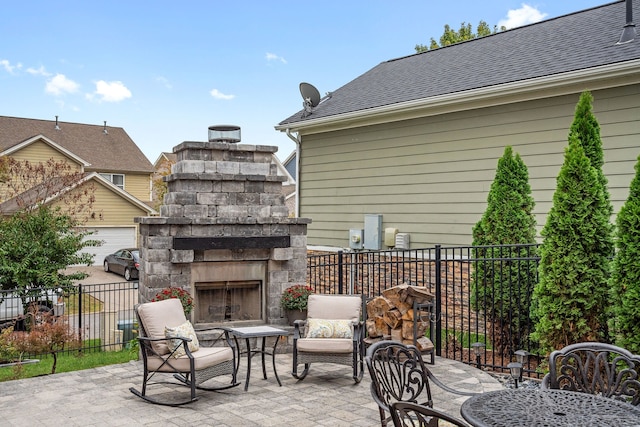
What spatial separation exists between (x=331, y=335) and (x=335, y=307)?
1.46 ft

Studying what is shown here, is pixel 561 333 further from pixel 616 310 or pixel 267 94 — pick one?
pixel 267 94

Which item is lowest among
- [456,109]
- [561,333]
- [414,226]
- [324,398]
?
[324,398]

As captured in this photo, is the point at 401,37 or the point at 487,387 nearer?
the point at 487,387

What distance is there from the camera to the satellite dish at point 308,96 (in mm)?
13047

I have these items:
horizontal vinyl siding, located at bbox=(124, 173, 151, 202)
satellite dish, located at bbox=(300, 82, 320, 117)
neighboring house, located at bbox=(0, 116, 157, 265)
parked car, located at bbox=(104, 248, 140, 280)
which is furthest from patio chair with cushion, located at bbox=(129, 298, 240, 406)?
Answer: horizontal vinyl siding, located at bbox=(124, 173, 151, 202)

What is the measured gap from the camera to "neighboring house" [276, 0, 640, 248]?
8672mm

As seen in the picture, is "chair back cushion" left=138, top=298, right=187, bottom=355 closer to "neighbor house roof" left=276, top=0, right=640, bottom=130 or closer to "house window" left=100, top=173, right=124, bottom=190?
"neighbor house roof" left=276, top=0, right=640, bottom=130

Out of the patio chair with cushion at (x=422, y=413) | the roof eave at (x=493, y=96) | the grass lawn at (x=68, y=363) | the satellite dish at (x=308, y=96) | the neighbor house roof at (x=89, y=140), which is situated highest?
the neighbor house roof at (x=89, y=140)

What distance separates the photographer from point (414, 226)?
1116 cm

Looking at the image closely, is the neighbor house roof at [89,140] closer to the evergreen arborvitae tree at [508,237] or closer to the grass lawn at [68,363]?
the grass lawn at [68,363]

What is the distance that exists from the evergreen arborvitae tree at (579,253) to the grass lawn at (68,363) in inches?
216

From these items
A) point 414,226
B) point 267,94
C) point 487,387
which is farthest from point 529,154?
point 267,94

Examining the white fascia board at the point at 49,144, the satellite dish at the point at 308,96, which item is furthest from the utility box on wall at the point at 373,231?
the white fascia board at the point at 49,144

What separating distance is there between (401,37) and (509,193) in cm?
1495
